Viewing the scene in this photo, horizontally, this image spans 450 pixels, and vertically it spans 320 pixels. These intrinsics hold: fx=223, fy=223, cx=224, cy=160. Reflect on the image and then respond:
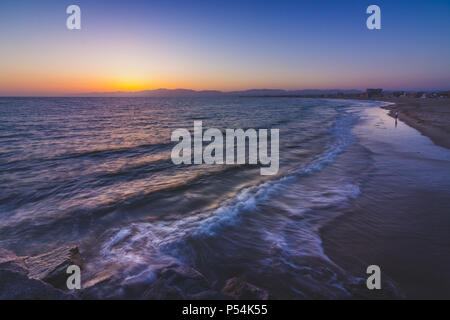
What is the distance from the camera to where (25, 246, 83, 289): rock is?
3.74m

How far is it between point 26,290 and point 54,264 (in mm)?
1306

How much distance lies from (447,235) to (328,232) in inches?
101

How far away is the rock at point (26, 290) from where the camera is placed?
2.97 m

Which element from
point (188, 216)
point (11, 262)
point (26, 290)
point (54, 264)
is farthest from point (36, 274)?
point (188, 216)

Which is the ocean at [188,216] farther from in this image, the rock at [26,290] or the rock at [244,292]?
the rock at [26,290]

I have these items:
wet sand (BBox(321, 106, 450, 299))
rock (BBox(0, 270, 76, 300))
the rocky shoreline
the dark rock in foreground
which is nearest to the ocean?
the rocky shoreline

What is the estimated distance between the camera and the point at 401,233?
207 inches

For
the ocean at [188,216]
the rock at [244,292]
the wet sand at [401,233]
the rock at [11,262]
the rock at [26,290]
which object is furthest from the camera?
the ocean at [188,216]

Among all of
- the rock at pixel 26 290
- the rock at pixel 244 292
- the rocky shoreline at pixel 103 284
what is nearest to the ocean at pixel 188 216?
the rocky shoreline at pixel 103 284

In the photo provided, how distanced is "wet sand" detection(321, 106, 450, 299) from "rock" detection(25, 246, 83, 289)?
→ 5076mm

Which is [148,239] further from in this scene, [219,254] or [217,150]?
[217,150]

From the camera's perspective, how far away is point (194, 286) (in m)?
3.57
